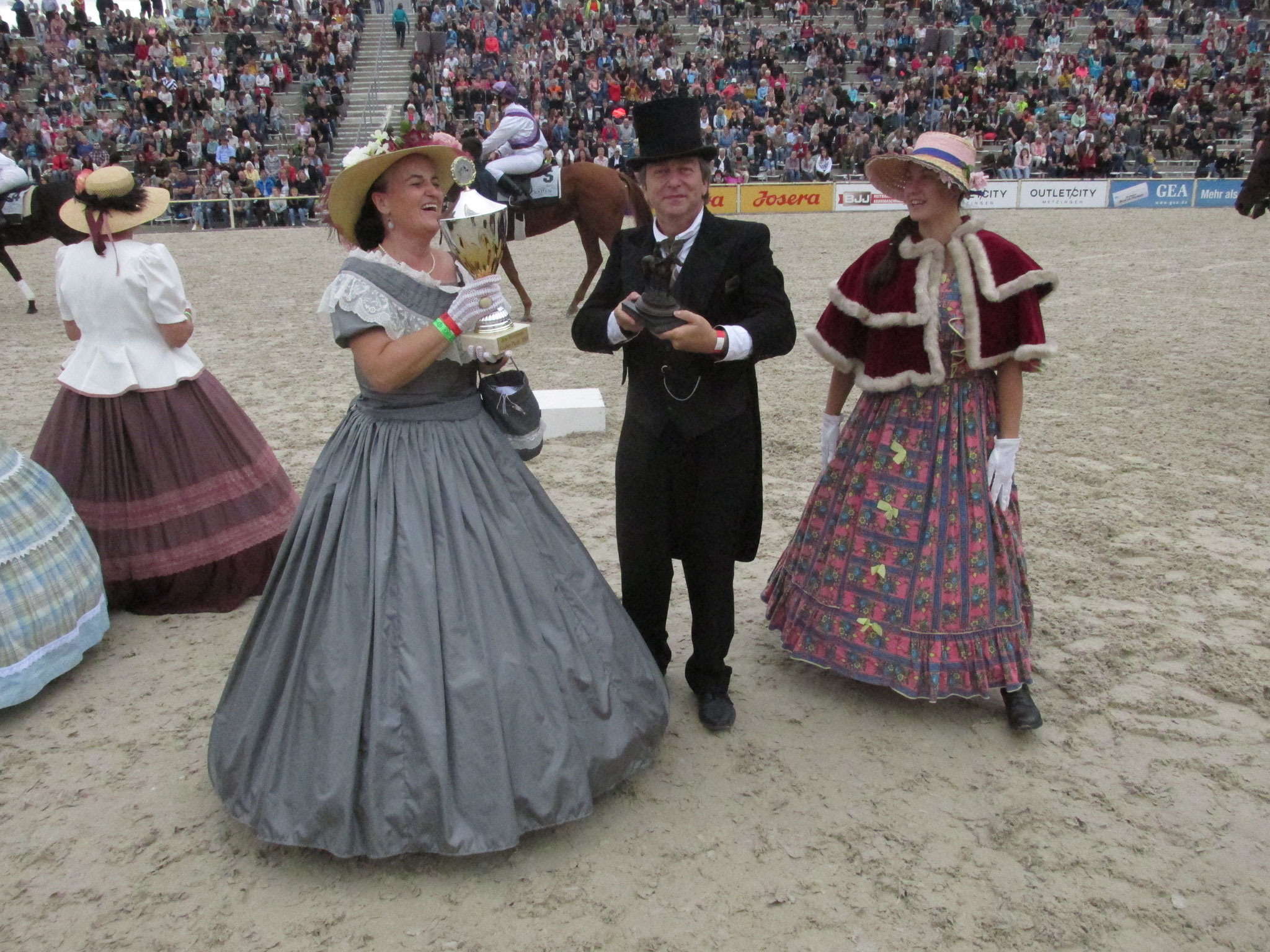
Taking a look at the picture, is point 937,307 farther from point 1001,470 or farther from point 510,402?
point 510,402

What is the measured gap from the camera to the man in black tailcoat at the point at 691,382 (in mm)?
2588

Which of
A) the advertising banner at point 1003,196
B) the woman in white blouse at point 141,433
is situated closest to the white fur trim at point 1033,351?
the woman in white blouse at point 141,433

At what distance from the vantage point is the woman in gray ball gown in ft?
7.54

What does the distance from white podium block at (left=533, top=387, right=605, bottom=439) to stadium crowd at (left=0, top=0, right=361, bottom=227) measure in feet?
41.0

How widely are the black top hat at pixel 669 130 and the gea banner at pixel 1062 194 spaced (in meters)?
18.0

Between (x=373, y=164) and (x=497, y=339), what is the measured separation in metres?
0.53

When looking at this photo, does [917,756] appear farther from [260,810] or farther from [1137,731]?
[260,810]

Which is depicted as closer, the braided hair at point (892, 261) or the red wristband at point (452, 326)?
the red wristband at point (452, 326)

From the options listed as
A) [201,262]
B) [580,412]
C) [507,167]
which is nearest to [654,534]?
[580,412]

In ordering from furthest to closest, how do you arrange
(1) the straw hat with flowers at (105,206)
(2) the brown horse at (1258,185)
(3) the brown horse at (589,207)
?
(3) the brown horse at (589,207) < (2) the brown horse at (1258,185) < (1) the straw hat with flowers at (105,206)

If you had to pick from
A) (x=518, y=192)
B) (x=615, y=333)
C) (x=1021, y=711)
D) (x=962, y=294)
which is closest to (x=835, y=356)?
(x=962, y=294)

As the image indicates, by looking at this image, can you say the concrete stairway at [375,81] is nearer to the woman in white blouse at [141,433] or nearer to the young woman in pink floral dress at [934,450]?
the woman in white blouse at [141,433]

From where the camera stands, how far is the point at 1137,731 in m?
2.97

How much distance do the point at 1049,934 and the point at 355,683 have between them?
1.67 meters
